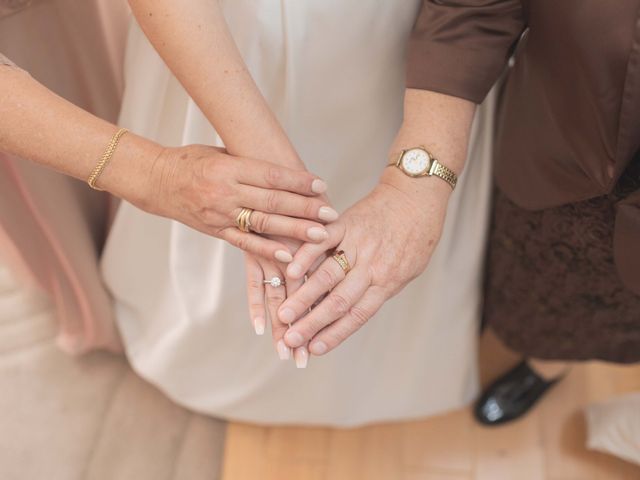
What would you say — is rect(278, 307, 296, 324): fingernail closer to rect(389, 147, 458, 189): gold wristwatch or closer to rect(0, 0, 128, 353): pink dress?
rect(389, 147, 458, 189): gold wristwatch

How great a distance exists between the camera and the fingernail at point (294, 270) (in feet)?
2.93

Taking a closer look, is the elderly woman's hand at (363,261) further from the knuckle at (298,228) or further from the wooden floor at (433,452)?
the wooden floor at (433,452)

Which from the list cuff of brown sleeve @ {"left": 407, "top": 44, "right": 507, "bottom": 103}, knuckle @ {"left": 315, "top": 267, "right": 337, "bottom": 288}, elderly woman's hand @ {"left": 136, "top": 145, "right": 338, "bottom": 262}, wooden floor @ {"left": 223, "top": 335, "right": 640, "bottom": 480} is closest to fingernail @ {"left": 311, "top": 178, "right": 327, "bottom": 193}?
elderly woman's hand @ {"left": 136, "top": 145, "right": 338, "bottom": 262}

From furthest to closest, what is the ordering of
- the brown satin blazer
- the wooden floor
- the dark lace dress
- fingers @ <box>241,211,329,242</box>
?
the wooden floor → the dark lace dress → fingers @ <box>241,211,329,242</box> → the brown satin blazer

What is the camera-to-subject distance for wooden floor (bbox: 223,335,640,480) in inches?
58.4

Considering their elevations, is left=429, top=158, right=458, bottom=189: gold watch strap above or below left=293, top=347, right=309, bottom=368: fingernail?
above

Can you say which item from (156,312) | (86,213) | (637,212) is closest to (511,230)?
Answer: (637,212)

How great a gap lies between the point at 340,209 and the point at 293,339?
36 cm

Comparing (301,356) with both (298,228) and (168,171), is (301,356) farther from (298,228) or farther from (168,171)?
(168,171)

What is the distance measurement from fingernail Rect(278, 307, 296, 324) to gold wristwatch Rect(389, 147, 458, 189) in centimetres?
25

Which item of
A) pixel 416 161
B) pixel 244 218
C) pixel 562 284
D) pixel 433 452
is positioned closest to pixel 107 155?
pixel 244 218

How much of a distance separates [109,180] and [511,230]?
647 millimetres

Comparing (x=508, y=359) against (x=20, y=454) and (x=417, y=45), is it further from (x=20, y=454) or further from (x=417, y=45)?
(x=20, y=454)

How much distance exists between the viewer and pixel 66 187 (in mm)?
1263
